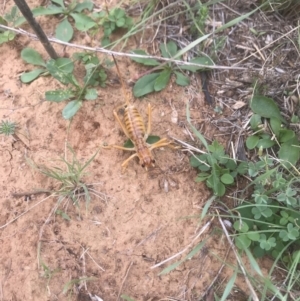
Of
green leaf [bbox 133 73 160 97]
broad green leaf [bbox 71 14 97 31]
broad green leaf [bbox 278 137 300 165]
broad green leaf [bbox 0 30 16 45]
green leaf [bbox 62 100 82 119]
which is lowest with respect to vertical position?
broad green leaf [bbox 278 137 300 165]

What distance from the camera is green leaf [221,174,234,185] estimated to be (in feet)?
8.36

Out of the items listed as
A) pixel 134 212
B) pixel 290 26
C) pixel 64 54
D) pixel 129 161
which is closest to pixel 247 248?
pixel 134 212

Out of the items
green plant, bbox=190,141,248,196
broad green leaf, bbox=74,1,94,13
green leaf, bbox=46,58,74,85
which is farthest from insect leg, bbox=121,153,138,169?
broad green leaf, bbox=74,1,94,13

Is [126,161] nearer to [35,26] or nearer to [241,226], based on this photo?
[241,226]

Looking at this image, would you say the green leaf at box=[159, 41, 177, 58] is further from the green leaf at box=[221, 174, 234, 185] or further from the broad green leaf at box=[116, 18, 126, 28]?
the green leaf at box=[221, 174, 234, 185]

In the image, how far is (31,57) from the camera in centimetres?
280

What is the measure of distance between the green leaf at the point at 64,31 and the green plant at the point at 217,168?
1.15 meters

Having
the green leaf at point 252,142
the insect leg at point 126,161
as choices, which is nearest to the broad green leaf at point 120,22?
the insect leg at point 126,161

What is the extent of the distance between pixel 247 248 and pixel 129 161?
854 millimetres

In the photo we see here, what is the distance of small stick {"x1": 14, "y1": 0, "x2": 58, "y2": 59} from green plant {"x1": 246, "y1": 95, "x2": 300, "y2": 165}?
130 cm

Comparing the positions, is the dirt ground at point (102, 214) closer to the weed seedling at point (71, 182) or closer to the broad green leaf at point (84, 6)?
the weed seedling at point (71, 182)

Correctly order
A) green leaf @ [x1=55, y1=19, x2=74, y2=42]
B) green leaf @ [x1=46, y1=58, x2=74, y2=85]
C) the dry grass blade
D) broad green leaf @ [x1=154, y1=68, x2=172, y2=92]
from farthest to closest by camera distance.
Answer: green leaf @ [x1=55, y1=19, x2=74, y2=42], broad green leaf @ [x1=154, y1=68, x2=172, y2=92], green leaf @ [x1=46, y1=58, x2=74, y2=85], the dry grass blade

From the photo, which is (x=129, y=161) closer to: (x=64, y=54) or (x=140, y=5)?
(x=64, y=54)

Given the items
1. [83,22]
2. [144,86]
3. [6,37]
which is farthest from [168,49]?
[6,37]
